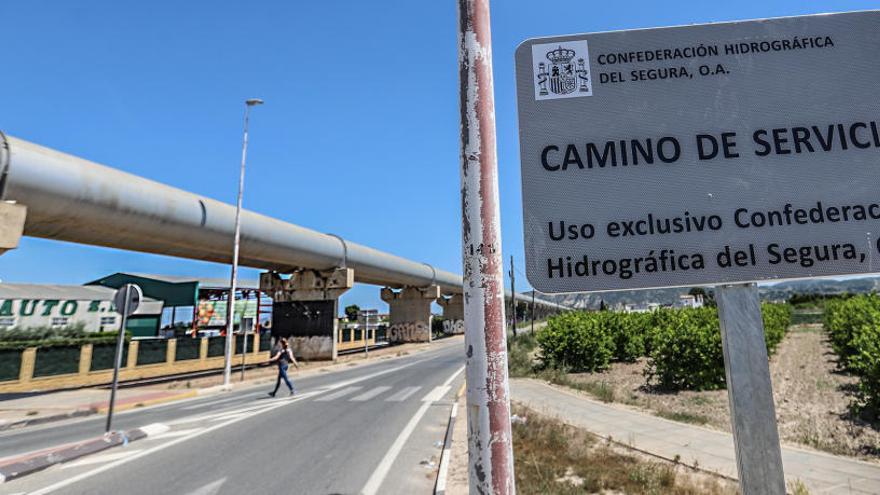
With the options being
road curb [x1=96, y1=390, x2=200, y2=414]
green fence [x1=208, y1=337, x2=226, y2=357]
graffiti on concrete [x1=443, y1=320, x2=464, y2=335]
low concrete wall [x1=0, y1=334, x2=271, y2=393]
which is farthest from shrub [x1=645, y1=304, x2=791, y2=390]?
graffiti on concrete [x1=443, y1=320, x2=464, y2=335]

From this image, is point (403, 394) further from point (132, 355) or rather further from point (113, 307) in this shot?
point (113, 307)

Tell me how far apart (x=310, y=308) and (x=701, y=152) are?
31269 mm

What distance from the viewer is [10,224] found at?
12391 millimetres

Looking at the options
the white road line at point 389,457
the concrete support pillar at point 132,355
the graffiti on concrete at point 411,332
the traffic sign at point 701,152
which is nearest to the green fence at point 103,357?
the concrete support pillar at point 132,355

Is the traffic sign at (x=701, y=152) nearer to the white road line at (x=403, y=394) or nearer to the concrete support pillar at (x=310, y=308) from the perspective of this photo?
the white road line at (x=403, y=394)

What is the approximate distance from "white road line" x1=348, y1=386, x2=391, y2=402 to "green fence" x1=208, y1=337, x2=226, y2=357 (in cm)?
1795

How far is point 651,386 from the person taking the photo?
1298 cm

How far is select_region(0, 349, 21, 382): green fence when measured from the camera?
18.6 metres

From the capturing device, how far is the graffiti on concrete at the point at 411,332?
5369cm

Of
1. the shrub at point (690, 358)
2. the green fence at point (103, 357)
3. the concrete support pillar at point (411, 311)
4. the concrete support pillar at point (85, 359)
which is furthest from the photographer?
the concrete support pillar at point (411, 311)

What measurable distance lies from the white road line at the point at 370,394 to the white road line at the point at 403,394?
0.64 meters

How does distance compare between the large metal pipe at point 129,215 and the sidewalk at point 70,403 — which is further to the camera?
the large metal pipe at point 129,215

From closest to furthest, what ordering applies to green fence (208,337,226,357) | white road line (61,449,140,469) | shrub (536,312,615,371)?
1. white road line (61,449,140,469)
2. shrub (536,312,615,371)
3. green fence (208,337,226,357)

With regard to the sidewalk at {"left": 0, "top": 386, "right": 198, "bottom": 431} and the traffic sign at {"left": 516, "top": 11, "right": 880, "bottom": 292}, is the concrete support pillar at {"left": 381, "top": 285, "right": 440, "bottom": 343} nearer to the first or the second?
the sidewalk at {"left": 0, "top": 386, "right": 198, "bottom": 431}
